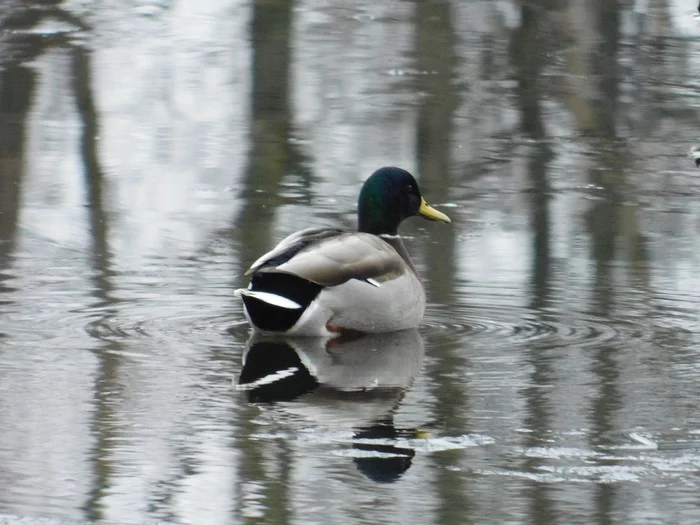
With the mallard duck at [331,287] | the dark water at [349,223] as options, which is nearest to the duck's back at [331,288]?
the mallard duck at [331,287]

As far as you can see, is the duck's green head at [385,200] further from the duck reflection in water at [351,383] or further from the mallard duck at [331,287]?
the duck reflection in water at [351,383]

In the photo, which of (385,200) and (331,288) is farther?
→ (385,200)

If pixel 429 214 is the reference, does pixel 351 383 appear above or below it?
below

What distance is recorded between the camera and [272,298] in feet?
27.0

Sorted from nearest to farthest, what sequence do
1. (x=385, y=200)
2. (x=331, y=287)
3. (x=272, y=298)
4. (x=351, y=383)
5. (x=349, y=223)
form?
(x=351, y=383) → (x=272, y=298) → (x=331, y=287) → (x=385, y=200) → (x=349, y=223)

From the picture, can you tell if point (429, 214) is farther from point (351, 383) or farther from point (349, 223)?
point (351, 383)

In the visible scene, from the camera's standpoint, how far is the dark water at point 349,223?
19.9 ft

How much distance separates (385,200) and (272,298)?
59.5 inches

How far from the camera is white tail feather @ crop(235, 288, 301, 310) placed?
8.15m

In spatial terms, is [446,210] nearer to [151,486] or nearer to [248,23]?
[151,486]

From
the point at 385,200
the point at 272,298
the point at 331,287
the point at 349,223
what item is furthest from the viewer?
the point at 349,223

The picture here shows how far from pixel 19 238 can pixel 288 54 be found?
274 inches

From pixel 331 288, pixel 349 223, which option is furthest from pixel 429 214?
pixel 349 223

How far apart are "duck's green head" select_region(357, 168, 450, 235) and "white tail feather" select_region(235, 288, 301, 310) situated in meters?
1.31
